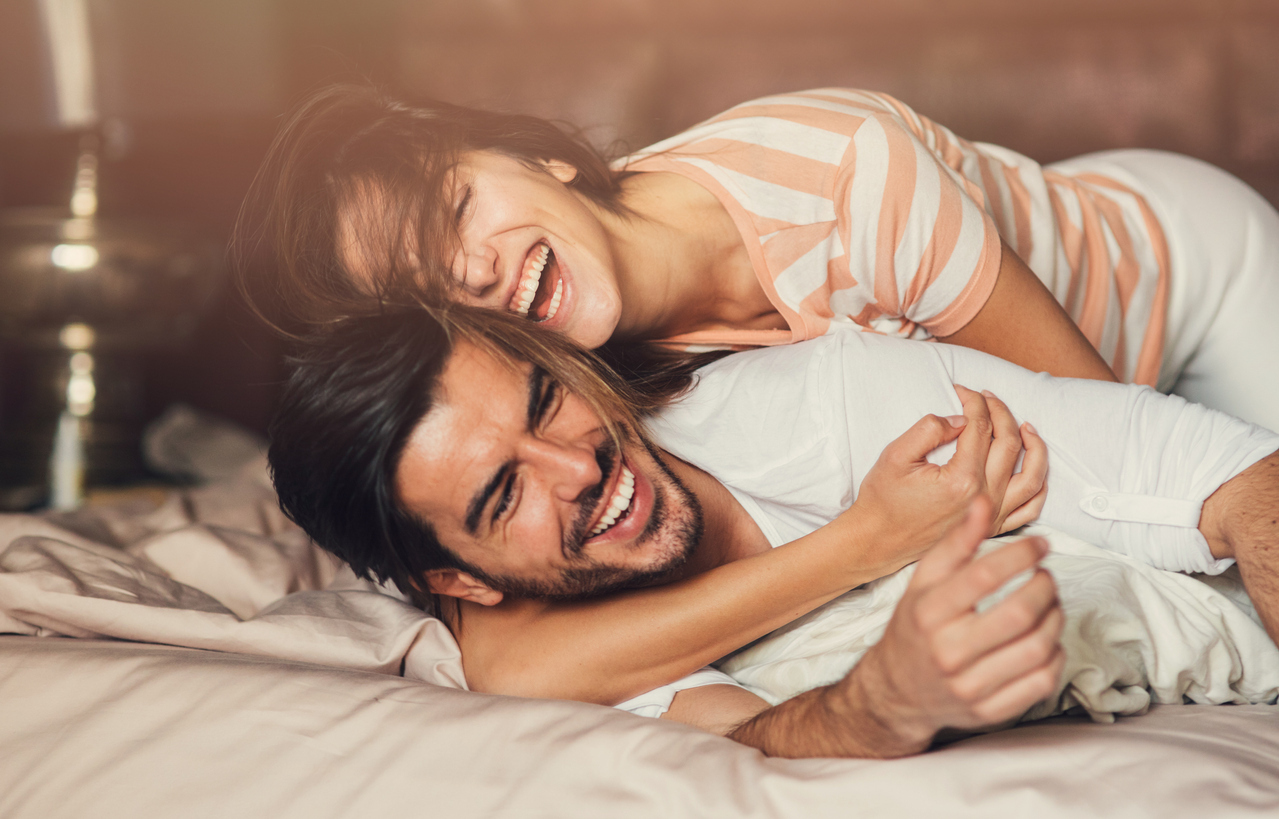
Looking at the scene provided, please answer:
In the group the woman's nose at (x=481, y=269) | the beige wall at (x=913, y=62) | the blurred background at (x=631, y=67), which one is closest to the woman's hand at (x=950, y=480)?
the woman's nose at (x=481, y=269)

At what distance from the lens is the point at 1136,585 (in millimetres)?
798

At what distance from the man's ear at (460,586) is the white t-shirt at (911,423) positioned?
0.70 ft

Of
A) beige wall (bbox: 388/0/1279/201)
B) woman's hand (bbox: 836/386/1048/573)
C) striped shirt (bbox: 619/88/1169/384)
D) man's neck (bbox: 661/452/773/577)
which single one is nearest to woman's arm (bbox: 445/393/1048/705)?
woman's hand (bbox: 836/386/1048/573)

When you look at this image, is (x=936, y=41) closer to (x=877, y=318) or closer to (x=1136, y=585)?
(x=877, y=318)

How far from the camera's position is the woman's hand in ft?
2.74

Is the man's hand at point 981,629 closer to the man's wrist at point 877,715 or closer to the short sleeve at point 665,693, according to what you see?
the man's wrist at point 877,715

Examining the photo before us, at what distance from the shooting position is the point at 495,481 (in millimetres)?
952

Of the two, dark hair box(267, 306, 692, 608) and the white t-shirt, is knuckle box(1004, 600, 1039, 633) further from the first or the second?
dark hair box(267, 306, 692, 608)

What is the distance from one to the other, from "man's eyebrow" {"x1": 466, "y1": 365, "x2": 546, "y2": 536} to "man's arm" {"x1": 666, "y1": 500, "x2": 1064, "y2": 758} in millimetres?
451

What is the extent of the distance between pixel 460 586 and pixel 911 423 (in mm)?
533

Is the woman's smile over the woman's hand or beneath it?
over

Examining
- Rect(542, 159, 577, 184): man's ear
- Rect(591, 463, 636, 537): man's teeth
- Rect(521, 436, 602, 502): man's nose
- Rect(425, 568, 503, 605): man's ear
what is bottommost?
Rect(425, 568, 503, 605): man's ear

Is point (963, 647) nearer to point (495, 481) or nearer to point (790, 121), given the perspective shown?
point (495, 481)

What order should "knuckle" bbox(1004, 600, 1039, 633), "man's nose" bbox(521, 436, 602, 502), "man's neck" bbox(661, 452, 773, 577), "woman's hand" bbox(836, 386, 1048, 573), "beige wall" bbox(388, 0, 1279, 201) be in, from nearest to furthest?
"knuckle" bbox(1004, 600, 1039, 633) → "woman's hand" bbox(836, 386, 1048, 573) → "man's nose" bbox(521, 436, 602, 502) → "man's neck" bbox(661, 452, 773, 577) → "beige wall" bbox(388, 0, 1279, 201)
